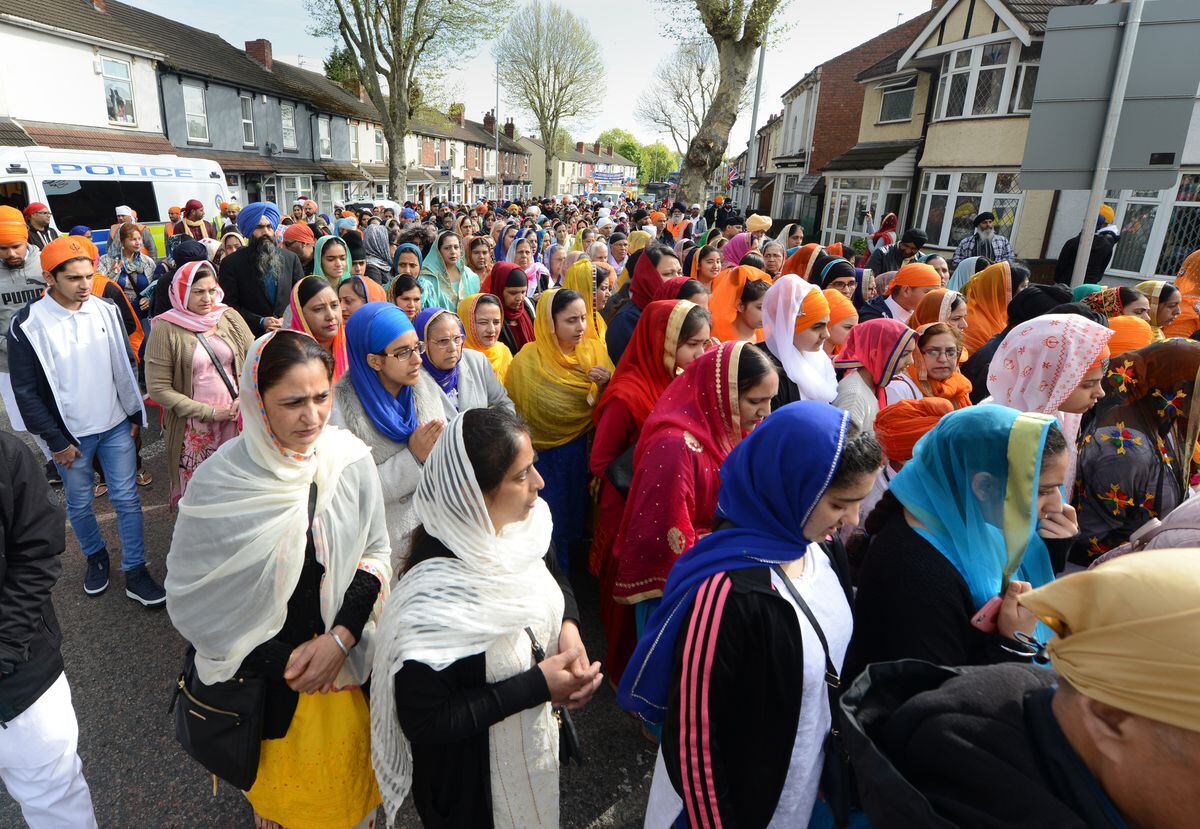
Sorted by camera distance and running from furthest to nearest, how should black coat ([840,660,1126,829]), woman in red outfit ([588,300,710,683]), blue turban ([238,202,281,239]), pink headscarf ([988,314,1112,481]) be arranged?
blue turban ([238,202,281,239]) → woman in red outfit ([588,300,710,683]) → pink headscarf ([988,314,1112,481]) → black coat ([840,660,1126,829])

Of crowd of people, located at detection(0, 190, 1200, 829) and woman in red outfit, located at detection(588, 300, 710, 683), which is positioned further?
woman in red outfit, located at detection(588, 300, 710, 683)

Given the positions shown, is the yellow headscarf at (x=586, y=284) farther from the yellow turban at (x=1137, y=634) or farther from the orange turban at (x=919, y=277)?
the yellow turban at (x=1137, y=634)

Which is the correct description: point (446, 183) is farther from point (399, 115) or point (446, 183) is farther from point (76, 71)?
point (76, 71)

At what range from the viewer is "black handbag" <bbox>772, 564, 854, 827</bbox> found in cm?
176

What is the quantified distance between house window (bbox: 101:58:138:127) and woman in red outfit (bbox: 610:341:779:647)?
23744mm

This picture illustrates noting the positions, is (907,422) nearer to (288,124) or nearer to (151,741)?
(151,741)

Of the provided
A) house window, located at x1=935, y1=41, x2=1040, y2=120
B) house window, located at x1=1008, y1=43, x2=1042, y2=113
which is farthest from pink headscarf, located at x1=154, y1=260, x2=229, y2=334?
house window, located at x1=1008, y1=43, x2=1042, y2=113

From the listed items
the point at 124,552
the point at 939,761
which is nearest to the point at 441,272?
the point at 124,552

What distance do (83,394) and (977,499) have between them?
181 inches

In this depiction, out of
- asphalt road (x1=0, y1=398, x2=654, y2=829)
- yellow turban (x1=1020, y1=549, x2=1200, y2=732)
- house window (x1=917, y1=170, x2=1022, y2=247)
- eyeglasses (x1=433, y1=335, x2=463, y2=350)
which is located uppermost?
house window (x1=917, y1=170, x2=1022, y2=247)

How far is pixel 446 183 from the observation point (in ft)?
148

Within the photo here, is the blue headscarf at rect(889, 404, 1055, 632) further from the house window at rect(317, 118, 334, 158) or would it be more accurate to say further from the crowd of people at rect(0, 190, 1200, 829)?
the house window at rect(317, 118, 334, 158)

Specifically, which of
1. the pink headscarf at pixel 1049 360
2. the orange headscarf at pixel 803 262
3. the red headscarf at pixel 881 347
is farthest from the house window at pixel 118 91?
the pink headscarf at pixel 1049 360

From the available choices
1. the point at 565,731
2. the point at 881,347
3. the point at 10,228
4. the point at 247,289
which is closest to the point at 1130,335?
the point at 881,347
